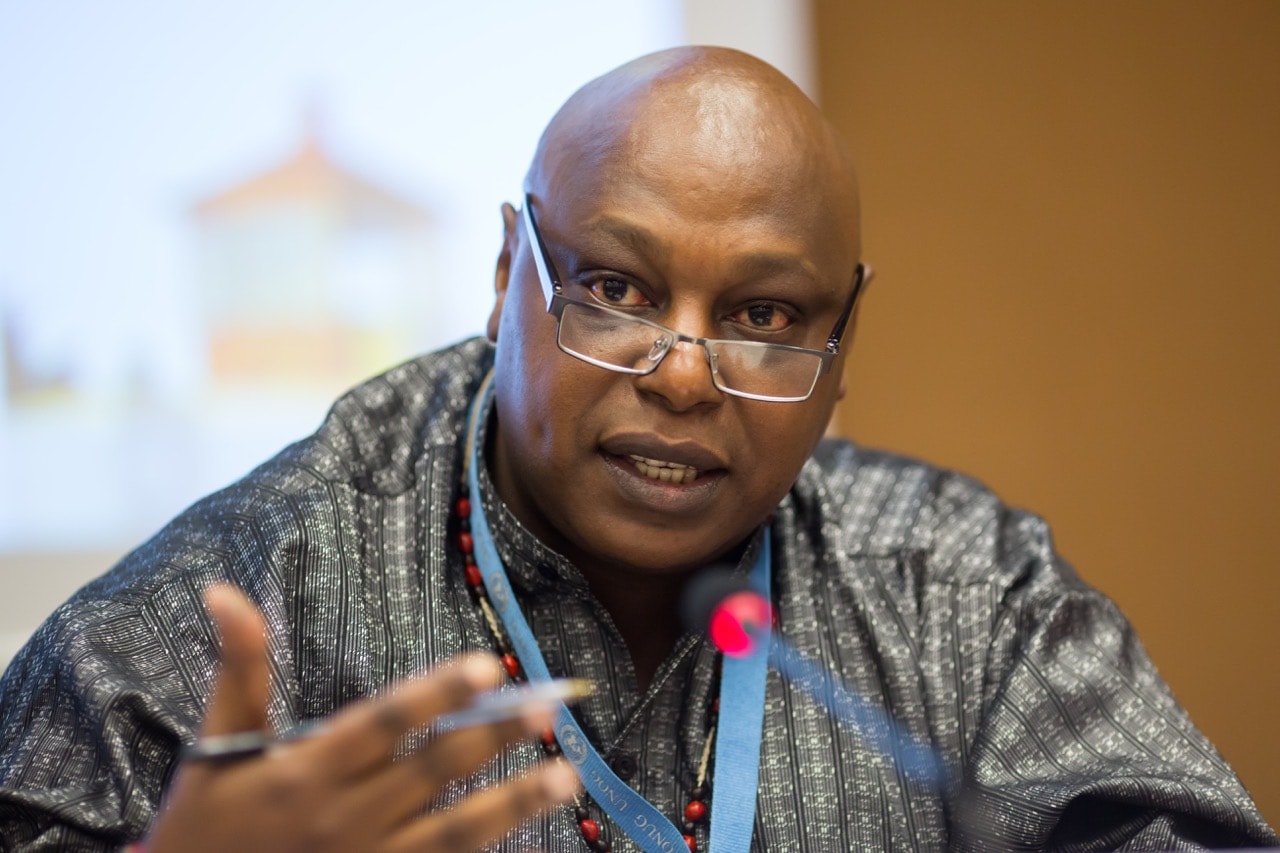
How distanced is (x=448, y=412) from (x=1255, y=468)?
1727 millimetres

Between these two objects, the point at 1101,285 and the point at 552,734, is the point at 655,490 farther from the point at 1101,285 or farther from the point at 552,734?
the point at 1101,285

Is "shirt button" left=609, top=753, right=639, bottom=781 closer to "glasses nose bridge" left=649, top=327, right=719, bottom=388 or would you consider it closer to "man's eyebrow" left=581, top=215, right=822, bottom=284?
"glasses nose bridge" left=649, top=327, right=719, bottom=388

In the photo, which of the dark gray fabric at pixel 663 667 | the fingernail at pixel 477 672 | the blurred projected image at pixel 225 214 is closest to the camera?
the fingernail at pixel 477 672

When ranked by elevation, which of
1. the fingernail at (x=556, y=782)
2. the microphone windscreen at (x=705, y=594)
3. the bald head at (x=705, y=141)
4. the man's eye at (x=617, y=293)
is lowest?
the microphone windscreen at (x=705, y=594)

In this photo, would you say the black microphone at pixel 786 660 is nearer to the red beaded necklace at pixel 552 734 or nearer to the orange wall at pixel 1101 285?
the red beaded necklace at pixel 552 734

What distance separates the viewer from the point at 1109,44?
2.69 meters

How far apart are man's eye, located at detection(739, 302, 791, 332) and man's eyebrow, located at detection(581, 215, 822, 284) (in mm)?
61

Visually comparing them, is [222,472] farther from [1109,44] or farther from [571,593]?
[1109,44]

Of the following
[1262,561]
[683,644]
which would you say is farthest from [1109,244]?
[683,644]

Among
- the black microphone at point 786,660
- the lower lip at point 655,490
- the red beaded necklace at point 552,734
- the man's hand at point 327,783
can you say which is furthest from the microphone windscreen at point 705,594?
the man's hand at point 327,783

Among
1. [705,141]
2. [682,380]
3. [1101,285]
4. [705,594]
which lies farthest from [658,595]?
[1101,285]

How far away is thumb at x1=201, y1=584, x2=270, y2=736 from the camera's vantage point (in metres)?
0.95

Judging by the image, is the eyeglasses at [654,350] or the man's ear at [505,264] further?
Result: the man's ear at [505,264]

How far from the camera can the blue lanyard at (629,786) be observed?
5.13 feet
